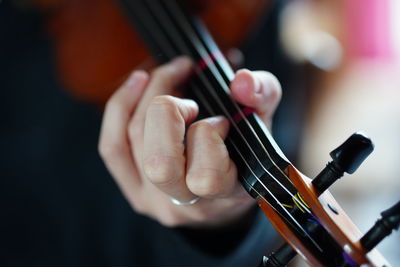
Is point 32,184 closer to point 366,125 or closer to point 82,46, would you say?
point 82,46

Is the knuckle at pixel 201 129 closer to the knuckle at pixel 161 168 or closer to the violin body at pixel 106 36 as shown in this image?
the knuckle at pixel 161 168

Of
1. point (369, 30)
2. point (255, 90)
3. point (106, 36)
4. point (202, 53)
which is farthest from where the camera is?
point (369, 30)

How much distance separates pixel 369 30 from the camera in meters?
1.37

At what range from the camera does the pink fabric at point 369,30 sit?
1.35m

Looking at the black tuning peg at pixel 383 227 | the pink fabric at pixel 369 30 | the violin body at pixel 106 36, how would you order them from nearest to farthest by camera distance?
1. the black tuning peg at pixel 383 227
2. the violin body at pixel 106 36
3. the pink fabric at pixel 369 30

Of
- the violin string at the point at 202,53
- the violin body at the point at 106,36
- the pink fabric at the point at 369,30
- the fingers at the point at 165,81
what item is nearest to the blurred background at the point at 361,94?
the pink fabric at the point at 369,30

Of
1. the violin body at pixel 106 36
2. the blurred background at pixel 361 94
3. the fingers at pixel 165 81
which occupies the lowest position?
the blurred background at pixel 361 94

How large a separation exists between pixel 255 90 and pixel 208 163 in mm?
90

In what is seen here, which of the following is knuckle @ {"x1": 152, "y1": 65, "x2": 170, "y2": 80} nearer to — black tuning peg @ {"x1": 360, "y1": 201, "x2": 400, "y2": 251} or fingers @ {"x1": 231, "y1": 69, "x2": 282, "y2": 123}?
fingers @ {"x1": 231, "y1": 69, "x2": 282, "y2": 123}

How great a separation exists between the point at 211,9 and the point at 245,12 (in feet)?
0.20

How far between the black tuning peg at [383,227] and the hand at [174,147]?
4.1 inches

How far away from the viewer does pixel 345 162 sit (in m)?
0.28

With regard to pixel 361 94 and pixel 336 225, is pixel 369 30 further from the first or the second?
pixel 336 225

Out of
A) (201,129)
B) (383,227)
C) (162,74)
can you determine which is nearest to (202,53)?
(162,74)
